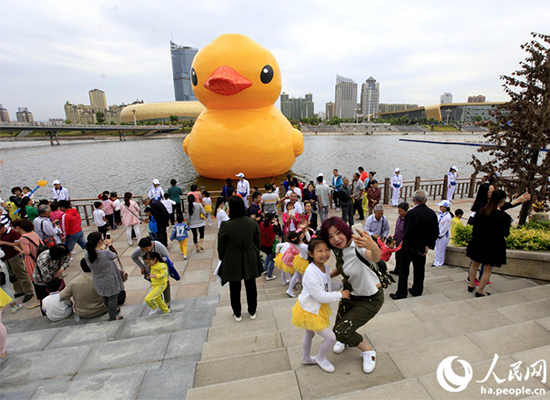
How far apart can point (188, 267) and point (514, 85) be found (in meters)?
7.13

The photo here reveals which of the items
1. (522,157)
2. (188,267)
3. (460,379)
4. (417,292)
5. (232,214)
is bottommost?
(188,267)

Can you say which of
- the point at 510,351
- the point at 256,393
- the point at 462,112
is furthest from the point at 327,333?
the point at 462,112

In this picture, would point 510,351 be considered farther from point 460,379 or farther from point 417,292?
point 417,292

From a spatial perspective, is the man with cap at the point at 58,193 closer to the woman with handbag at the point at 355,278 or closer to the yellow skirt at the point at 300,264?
the yellow skirt at the point at 300,264

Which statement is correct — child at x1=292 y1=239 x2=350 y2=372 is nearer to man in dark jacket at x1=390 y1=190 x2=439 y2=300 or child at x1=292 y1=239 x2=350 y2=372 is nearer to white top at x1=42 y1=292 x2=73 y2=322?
man in dark jacket at x1=390 y1=190 x2=439 y2=300

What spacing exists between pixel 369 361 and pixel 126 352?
245cm

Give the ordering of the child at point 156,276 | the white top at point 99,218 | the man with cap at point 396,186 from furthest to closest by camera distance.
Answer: the man with cap at point 396,186, the white top at point 99,218, the child at point 156,276

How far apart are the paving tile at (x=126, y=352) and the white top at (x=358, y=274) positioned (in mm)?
2129

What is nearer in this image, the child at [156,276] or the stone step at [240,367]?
the stone step at [240,367]

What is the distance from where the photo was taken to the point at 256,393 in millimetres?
2145

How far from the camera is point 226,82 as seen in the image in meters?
10.0

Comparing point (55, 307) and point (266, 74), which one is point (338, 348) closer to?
point (55, 307)

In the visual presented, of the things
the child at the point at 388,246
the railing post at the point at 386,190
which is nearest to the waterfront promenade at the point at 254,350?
the child at the point at 388,246

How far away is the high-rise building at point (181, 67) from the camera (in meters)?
154
